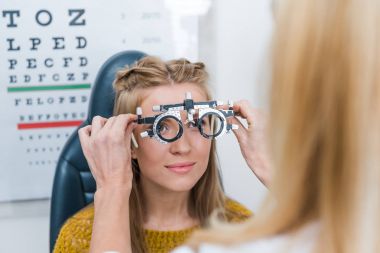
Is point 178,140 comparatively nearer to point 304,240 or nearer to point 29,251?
point 304,240

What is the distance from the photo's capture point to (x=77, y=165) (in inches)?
61.2

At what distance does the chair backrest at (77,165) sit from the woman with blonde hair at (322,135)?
92 cm

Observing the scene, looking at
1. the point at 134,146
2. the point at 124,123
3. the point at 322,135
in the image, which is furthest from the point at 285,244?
the point at 134,146

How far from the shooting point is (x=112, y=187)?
3.91ft

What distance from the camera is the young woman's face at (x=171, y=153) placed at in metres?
1.36

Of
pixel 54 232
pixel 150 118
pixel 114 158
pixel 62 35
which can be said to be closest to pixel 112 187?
pixel 114 158

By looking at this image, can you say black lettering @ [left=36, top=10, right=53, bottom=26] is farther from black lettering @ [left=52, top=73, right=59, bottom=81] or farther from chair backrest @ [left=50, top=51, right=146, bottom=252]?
chair backrest @ [left=50, top=51, right=146, bottom=252]

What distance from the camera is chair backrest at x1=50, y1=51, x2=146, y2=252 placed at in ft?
4.98

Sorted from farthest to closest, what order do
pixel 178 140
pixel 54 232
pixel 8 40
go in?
1. pixel 8 40
2. pixel 54 232
3. pixel 178 140

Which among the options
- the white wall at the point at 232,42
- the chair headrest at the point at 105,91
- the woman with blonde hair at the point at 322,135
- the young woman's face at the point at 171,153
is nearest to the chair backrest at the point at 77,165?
the chair headrest at the point at 105,91

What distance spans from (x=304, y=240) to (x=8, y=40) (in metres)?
1.40

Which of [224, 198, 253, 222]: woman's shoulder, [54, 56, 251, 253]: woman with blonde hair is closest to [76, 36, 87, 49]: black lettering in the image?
[54, 56, 251, 253]: woman with blonde hair

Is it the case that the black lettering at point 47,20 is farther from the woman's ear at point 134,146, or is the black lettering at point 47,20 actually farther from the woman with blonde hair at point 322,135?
the woman with blonde hair at point 322,135

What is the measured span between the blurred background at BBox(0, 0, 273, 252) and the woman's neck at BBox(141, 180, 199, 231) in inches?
19.1
